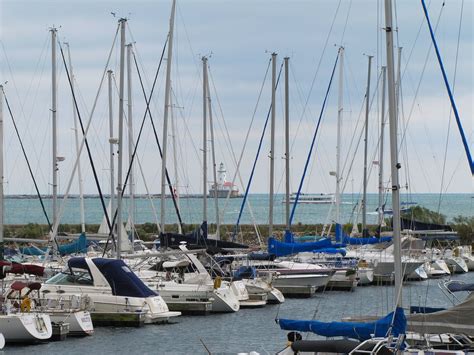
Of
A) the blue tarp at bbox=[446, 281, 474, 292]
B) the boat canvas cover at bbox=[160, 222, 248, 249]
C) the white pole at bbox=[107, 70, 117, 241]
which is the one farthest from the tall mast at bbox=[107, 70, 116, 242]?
the blue tarp at bbox=[446, 281, 474, 292]

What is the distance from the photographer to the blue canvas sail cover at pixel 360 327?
73.9 ft

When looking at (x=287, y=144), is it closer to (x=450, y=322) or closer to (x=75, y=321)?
(x=75, y=321)

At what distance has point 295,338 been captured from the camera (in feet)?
78.2

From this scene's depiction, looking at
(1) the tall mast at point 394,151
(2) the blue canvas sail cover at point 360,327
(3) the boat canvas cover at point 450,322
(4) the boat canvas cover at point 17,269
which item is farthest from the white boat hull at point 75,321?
(1) the tall mast at point 394,151

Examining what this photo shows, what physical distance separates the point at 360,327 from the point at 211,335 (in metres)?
12.9

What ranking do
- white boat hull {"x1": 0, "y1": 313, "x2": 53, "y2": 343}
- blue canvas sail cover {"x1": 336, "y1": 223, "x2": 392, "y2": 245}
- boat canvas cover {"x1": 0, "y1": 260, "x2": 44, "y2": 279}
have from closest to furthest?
white boat hull {"x1": 0, "y1": 313, "x2": 53, "y2": 343} → boat canvas cover {"x1": 0, "y1": 260, "x2": 44, "y2": 279} → blue canvas sail cover {"x1": 336, "y1": 223, "x2": 392, "y2": 245}

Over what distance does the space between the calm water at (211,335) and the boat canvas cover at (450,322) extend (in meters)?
2.80

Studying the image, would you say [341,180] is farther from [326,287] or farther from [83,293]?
[83,293]

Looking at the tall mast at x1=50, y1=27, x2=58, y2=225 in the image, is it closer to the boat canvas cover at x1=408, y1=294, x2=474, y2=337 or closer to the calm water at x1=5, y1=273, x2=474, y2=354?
the calm water at x1=5, y1=273, x2=474, y2=354

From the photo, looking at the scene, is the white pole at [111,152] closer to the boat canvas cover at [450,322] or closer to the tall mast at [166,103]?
the tall mast at [166,103]

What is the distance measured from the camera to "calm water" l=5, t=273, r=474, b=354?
3266 cm

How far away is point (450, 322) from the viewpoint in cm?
2408

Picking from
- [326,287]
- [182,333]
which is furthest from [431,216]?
[182,333]

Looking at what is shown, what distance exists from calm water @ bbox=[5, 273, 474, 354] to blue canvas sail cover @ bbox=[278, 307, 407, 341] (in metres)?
3.12
